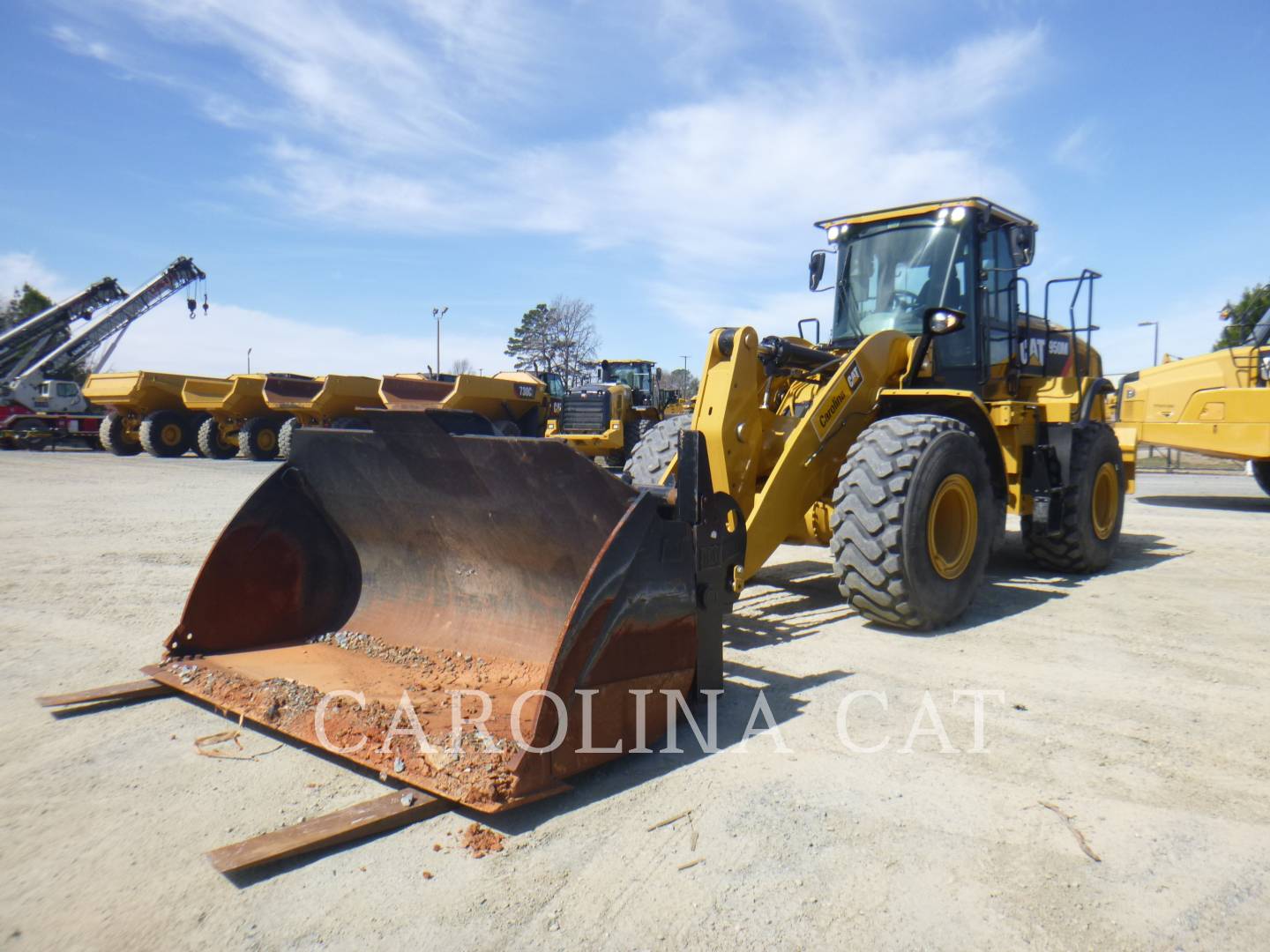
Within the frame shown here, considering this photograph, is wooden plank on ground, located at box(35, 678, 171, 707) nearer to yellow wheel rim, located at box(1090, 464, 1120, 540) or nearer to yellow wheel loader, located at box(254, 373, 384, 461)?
yellow wheel rim, located at box(1090, 464, 1120, 540)

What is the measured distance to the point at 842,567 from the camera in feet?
15.6

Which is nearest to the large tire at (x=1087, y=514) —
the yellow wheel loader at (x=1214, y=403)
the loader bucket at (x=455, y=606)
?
the loader bucket at (x=455, y=606)

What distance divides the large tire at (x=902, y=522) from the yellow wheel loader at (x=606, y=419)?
1314cm

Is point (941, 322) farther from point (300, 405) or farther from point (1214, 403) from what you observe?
point (300, 405)

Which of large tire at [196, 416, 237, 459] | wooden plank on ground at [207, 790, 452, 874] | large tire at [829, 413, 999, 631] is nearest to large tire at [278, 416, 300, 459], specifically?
large tire at [196, 416, 237, 459]

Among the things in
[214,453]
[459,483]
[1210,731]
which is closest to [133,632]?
[459,483]

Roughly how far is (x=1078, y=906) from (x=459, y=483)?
2894mm

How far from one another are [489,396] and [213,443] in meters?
9.59

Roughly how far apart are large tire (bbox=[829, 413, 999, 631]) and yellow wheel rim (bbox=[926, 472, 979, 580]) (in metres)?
0.01

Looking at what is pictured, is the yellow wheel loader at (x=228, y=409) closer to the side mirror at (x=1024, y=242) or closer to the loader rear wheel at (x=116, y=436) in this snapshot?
the loader rear wheel at (x=116, y=436)

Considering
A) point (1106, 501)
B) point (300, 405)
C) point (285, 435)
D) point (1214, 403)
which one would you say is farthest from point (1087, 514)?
point (300, 405)

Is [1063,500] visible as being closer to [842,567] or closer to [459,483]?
[842,567]

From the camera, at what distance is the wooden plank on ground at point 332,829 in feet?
7.86

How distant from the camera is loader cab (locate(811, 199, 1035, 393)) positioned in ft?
19.8
